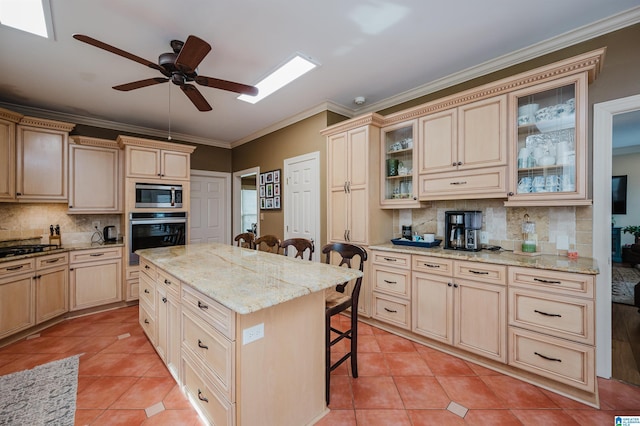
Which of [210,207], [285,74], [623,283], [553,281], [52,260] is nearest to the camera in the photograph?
[553,281]

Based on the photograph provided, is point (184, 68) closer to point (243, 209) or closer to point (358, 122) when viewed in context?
point (358, 122)

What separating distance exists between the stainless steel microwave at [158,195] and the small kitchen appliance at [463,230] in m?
3.69

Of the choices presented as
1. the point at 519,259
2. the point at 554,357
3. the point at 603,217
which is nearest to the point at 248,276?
the point at 519,259

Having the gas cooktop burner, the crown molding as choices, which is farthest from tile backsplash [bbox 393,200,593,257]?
the gas cooktop burner

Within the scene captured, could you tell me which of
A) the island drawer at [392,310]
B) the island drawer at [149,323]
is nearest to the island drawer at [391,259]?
the island drawer at [392,310]

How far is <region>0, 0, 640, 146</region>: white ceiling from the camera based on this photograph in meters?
1.88

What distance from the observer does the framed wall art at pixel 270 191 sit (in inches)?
171

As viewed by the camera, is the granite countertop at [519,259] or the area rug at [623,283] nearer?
the granite countertop at [519,259]

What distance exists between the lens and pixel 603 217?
2035mm

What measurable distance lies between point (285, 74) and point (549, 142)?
245 centimetres

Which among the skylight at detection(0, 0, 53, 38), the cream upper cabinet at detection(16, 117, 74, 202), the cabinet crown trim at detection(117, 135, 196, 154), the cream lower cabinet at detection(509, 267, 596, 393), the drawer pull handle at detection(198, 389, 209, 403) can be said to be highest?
the skylight at detection(0, 0, 53, 38)

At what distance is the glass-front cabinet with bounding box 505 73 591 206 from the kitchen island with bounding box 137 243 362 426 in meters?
1.66

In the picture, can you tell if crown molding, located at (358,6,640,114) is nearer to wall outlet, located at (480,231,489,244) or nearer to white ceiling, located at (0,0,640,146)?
white ceiling, located at (0,0,640,146)

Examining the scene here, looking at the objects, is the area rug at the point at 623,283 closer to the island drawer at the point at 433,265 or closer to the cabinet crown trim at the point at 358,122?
the island drawer at the point at 433,265
